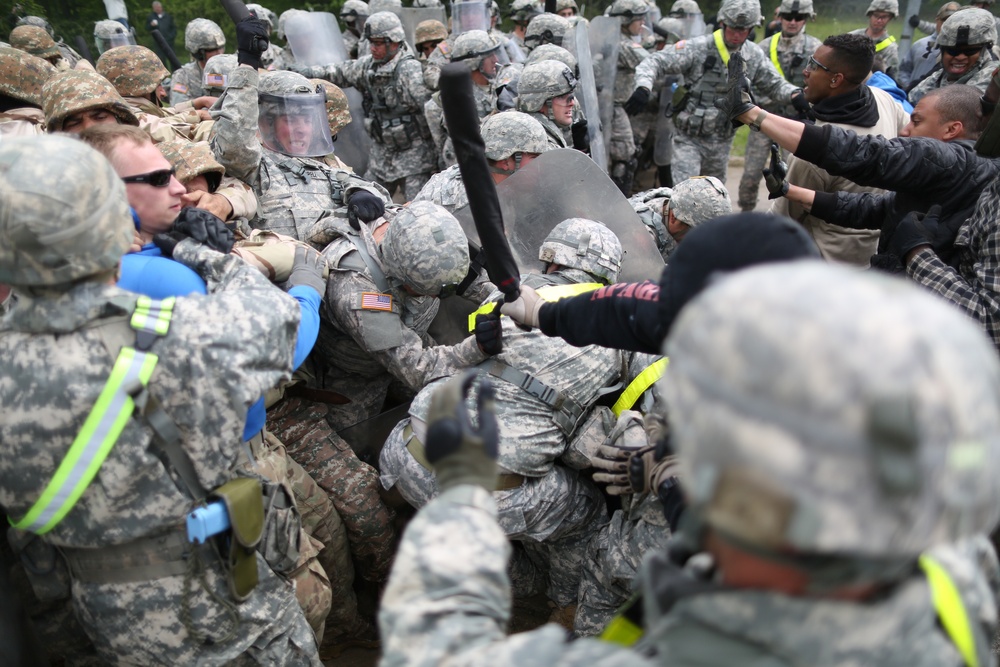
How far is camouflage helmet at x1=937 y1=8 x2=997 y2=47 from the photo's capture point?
6.24 metres

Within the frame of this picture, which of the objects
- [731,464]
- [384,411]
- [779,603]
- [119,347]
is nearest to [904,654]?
[779,603]

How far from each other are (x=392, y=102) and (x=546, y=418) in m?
5.36

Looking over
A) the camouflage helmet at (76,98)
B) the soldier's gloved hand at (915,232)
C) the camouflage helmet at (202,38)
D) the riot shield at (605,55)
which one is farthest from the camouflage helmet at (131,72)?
the soldier's gloved hand at (915,232)

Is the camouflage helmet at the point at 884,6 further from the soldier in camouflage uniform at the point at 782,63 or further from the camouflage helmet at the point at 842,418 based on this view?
the camouflage helmet at the point at 842,418

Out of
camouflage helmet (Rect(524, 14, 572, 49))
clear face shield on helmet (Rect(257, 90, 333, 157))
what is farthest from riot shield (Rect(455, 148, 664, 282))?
camouflage helmet (Rect(524, 14, 572, 49))

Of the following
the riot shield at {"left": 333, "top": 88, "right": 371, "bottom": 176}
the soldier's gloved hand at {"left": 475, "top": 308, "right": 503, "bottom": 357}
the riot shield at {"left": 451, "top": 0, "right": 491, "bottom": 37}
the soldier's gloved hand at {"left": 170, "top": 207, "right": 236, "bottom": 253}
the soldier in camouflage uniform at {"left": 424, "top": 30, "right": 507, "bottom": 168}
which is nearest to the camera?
the soldier's gloved hand at {"left": 170, "top": 207, "right": 236, "bottom": 253}

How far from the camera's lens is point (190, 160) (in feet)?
10.5

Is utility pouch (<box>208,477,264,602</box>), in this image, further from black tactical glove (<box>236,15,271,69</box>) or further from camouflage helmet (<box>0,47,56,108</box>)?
camouflage helmet (<box>0,47,56,108</box>)

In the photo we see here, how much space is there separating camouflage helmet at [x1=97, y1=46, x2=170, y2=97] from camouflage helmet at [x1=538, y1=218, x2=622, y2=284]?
4.11 meters

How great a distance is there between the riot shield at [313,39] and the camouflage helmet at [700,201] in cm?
623

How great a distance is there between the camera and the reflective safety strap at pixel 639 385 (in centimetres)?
293

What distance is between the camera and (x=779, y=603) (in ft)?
3.01

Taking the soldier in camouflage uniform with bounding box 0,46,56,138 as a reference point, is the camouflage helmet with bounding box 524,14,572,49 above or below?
below

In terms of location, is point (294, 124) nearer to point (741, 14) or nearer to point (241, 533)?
point (241, 533)
